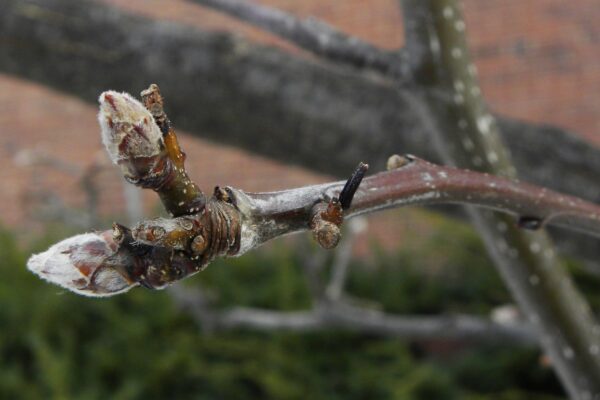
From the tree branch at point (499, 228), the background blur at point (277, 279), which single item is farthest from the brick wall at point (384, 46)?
the tree branch at point (499, 228)

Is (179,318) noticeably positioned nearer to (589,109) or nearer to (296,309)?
(296,309)

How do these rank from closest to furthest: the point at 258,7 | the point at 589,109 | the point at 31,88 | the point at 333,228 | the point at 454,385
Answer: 1. the point at 333,228
2. the point at 258,7
3. the point at 454,385
4. the point at 589,109
5. the point at 31,88

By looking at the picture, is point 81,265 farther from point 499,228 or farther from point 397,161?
point 499,228

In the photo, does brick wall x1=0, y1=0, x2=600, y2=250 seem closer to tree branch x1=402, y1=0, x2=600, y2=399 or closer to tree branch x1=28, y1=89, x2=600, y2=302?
tree branch x1=402, y1=0, x2=600, y2=399

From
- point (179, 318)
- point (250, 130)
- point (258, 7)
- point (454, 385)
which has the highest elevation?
point (258, 7)

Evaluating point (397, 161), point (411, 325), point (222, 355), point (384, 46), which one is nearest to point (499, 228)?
point (397, 161)

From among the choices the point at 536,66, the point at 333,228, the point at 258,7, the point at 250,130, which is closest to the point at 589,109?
the point at 536,66

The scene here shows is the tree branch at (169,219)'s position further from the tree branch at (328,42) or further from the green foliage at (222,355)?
the green foliage at (222,355)
